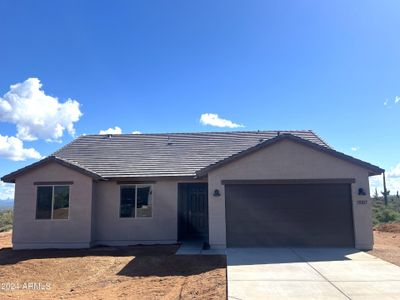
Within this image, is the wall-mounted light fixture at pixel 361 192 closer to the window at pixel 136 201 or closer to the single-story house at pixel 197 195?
the single-story house at pixel 197 195

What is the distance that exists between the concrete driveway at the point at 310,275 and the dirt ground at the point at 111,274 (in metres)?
0.56

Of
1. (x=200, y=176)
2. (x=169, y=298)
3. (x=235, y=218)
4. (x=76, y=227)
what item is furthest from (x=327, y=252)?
(x=76, y=227)

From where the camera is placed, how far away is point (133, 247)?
1502 centimetres

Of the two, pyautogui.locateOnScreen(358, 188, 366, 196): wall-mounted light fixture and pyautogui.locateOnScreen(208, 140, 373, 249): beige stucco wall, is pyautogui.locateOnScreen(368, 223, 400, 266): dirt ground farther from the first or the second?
pyautogui.locateOnScreen(358, 188, 366, 196): wall-mounted light fixture

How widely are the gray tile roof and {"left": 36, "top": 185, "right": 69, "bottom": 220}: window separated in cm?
173

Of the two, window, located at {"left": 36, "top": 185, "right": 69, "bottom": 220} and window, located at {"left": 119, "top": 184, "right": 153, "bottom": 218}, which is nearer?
window, located at {"left": 36, "top": 185, "right": 69, "bottom": 220}

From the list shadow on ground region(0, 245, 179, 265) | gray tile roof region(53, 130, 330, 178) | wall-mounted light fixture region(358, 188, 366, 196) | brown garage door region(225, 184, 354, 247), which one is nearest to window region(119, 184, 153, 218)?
gray tile roof region(53, 130, 330, 178)

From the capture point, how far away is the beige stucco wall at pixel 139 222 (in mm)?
15789

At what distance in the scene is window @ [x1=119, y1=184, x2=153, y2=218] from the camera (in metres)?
15.9

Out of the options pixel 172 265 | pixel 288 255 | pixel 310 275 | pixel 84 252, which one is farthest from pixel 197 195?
pixel 310 275

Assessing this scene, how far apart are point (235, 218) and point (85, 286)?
636 centimetres

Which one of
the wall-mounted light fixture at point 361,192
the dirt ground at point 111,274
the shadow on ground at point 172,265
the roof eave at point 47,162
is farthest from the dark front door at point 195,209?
the wall-mounted light fixture at point 361,192

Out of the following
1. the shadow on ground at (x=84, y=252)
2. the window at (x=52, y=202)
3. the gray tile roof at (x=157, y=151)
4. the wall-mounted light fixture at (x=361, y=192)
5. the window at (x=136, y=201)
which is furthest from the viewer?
the gray tile roof at (x=157, y=151)

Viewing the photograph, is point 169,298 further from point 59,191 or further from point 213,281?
point 59,191
